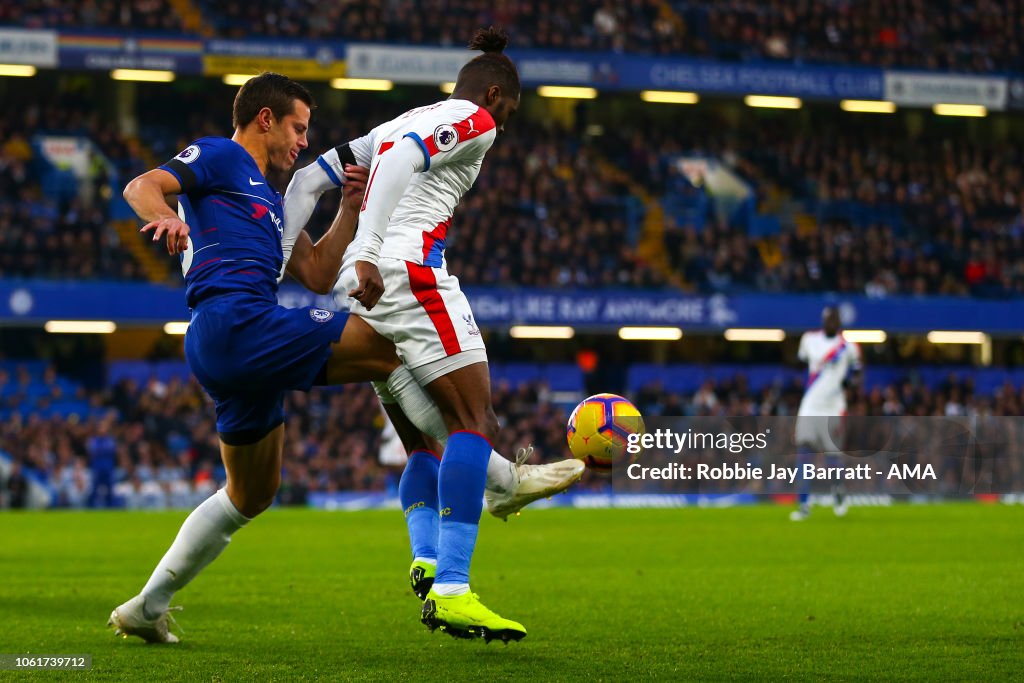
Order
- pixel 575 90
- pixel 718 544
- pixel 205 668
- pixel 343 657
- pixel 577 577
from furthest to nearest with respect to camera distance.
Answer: pixel 575 90, pixel 718 544, pixel 577 577, pixel 343 657, pixel 205 668

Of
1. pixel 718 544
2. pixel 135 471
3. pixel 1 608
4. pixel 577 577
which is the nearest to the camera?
pixel 1 608

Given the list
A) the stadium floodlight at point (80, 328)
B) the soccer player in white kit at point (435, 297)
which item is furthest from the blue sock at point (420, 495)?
the stadium floodlight at point (80, 328)

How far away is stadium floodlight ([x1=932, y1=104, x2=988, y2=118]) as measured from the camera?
3616cm

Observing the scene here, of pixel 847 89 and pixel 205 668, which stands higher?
pixel 847 89

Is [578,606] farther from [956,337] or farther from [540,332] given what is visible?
[956,337]

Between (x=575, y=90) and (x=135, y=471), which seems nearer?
(x=135, y=471)

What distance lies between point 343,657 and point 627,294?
85.3ft

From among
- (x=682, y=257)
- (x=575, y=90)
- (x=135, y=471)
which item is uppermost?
(x=575, y=90)

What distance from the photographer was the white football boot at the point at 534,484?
603 cm

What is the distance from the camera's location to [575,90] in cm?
3481

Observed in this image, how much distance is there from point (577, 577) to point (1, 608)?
3876mm

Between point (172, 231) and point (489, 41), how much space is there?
79.3 inches

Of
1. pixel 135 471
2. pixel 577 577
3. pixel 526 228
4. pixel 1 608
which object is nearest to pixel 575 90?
pixel 526 228

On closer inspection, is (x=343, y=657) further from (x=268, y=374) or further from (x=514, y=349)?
(x=514, y=349)
